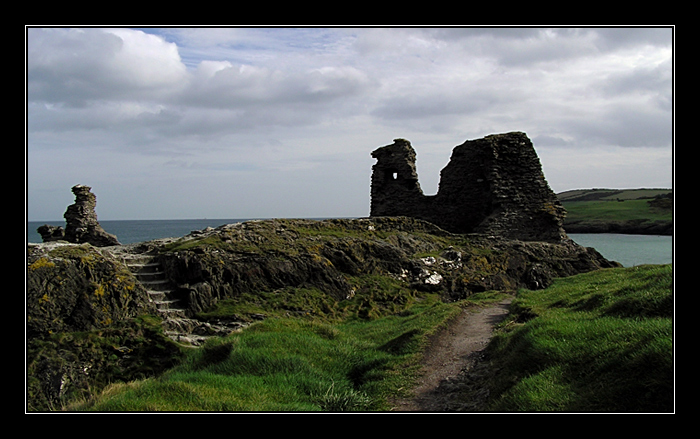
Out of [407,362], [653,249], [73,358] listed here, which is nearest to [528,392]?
[407,362]

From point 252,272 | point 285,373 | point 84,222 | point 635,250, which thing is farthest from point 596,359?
point 635,250

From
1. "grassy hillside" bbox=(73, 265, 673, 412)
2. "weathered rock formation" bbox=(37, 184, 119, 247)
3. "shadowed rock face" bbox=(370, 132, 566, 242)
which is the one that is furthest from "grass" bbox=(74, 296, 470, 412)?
"weathered rock formation" bbox=(37, 184, 119, 247)

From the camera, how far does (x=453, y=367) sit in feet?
25.2

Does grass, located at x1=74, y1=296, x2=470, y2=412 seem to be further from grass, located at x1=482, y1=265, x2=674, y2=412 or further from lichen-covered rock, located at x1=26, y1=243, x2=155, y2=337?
lichen-covered rock, located at x1=26, y1=243, x2=155, y2=337

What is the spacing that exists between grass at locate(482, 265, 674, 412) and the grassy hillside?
13mm

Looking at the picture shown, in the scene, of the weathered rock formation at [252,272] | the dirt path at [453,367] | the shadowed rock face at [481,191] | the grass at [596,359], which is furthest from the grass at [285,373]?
the shadowed rock face at [481,191]

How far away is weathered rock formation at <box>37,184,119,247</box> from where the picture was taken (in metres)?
19.5

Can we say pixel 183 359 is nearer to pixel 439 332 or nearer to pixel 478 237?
pixel 439 332

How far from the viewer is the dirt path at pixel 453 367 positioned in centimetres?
627

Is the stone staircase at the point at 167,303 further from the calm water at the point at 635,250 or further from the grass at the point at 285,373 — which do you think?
Answer: the calm water at the point at 635,250

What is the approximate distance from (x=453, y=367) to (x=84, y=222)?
17018 millimetres

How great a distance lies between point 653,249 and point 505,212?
19.3 meters

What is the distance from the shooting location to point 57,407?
7.06m
